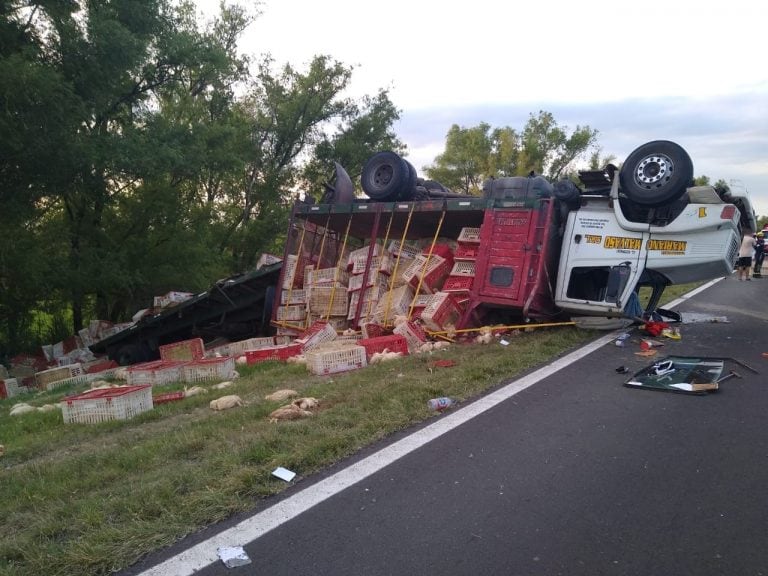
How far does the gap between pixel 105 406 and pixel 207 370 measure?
208 cm

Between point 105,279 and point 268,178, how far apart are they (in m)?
9.26

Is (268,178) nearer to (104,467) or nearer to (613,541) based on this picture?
(104,467)

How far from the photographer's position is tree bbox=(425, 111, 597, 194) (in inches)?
1604

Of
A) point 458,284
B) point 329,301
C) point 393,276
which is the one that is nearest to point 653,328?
point 458,284

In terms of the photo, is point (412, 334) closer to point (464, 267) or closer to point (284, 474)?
point (464, 267)

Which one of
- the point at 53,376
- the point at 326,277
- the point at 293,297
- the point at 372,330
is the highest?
the point at 326,277

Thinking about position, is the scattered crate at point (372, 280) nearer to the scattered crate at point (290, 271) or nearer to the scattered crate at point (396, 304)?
the scattered crate at point (396, 304)

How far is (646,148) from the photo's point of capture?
8.30 metres

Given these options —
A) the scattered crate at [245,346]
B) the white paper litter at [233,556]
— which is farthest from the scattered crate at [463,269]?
the white paper litter at [233,556]

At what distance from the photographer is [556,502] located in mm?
3400

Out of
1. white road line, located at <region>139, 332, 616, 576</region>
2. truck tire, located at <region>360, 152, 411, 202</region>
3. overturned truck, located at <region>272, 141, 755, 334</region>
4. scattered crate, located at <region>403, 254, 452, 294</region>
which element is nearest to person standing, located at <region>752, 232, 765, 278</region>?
overturned truck, located at <region>272, 141, 755, 334</region>

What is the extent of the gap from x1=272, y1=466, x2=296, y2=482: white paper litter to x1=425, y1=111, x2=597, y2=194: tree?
38208mm

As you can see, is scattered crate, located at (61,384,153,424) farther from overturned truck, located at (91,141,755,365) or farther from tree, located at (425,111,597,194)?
tree, located at (425,111,597,194)

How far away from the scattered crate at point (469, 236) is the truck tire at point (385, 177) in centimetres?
152
